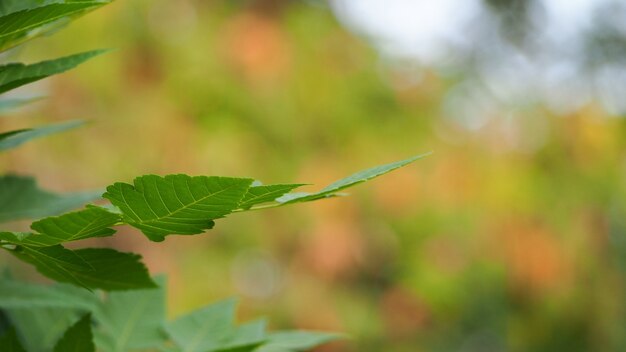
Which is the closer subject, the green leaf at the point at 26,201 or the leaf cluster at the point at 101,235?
the leaf cluster at the point at 101,235

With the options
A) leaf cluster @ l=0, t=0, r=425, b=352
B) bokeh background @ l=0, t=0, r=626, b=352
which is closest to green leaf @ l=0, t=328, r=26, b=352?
leaf cluster @ l=0, t=0, r=425, b=352

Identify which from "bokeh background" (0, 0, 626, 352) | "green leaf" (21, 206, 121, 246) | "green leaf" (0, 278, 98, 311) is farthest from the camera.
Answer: "bokeh background" (0, 0, 626, 352)

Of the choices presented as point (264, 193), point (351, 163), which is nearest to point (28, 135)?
point (264, 193)

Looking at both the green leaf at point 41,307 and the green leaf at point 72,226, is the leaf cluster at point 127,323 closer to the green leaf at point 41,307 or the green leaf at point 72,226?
the green leaf at point 41,307

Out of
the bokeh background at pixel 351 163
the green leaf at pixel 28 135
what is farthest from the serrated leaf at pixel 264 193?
the bokeh background at pixel 351 163

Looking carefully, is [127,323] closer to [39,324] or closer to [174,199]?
[39,324]

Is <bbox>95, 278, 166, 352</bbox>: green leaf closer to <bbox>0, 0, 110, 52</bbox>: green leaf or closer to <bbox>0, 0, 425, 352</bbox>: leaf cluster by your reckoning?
<bbox>0, 0, 425, 352</bbox>: leaf cluster
